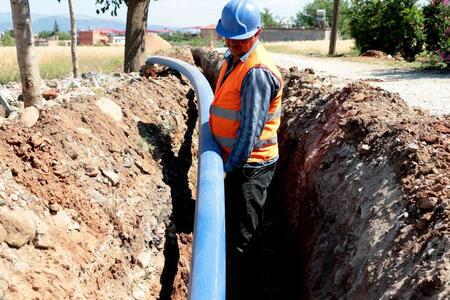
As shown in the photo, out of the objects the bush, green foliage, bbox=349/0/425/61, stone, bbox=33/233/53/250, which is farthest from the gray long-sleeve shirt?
green foliage, bbox=349/0/425/61

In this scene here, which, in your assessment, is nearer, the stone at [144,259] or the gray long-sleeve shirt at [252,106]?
the gray long-sleeve shirt at [252,106]

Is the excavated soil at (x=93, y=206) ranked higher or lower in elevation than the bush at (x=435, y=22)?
lower

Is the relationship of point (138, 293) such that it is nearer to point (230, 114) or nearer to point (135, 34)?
point (230, 114)

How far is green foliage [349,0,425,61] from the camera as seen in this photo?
58.6 feet

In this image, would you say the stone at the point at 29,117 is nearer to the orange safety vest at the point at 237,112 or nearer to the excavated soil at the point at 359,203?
the orange safety vest at the point at 237,112

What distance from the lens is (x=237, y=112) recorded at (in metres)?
3.63

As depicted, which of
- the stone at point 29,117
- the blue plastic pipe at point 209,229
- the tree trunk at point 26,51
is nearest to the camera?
the blue plastic pipe at point 209,229

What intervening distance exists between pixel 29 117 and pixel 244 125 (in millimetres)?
1760

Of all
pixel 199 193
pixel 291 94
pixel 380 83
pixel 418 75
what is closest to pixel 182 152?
pixel 291 94

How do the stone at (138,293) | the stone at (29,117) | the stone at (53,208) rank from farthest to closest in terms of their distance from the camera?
the stone at (29,117)
the stone at (138,293)
the stone at (53,208)

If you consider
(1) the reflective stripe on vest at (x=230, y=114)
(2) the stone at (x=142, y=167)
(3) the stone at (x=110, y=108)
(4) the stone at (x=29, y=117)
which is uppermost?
(1) the reflective stripe on vest at (x=230, y=114)

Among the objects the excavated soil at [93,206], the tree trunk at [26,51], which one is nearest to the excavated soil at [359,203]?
the excavated soil at [93,206]

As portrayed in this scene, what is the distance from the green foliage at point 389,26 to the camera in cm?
1788

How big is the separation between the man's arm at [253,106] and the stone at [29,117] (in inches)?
64.4
